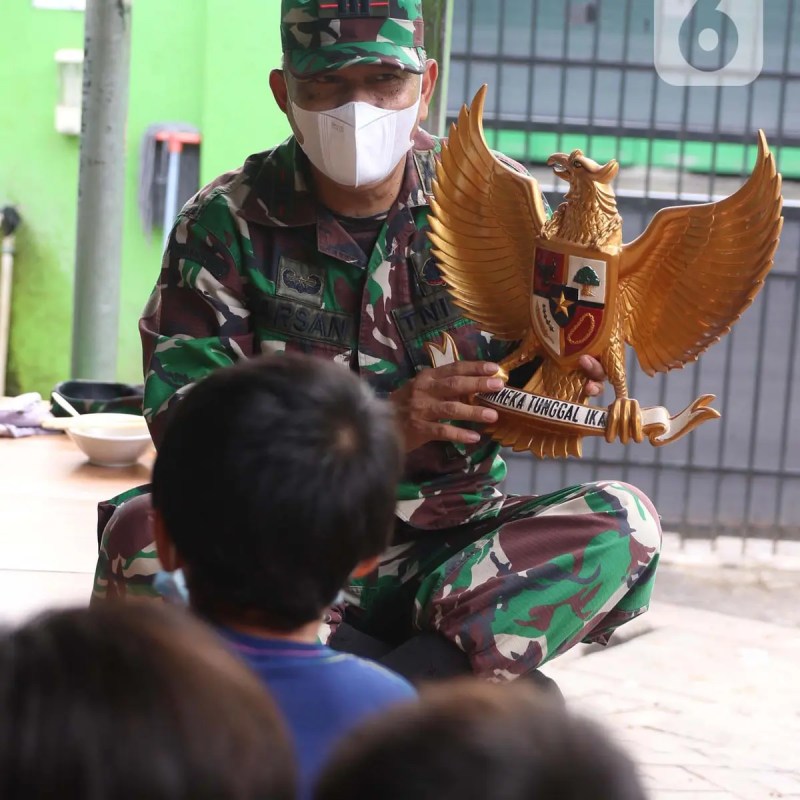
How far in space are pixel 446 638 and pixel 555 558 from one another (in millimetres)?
213

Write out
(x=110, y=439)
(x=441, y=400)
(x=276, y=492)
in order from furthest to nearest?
(x=110, y=439) < (x=441, y=400) < (x=276, y=492)

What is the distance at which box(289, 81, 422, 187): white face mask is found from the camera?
2025mm

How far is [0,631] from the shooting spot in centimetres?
74

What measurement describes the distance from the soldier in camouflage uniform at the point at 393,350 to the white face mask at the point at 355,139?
0.03 m

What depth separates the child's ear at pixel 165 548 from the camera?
1.29m

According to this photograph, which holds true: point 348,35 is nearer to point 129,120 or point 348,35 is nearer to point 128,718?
point 128,718

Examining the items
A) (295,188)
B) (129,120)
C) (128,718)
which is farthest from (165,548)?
(129,120)

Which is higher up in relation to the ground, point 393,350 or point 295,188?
point 295,188

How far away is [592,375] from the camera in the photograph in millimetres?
2025

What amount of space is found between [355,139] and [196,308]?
0.39 m

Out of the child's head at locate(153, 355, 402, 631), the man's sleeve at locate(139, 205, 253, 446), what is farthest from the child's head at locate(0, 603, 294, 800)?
the man's sleeve at locate(139, 205, 253, 446)

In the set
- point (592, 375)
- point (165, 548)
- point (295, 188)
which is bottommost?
point (165, 548)

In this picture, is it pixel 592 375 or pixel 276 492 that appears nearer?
pixel 276 492

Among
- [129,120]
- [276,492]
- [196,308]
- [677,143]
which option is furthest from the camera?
[129,120]
